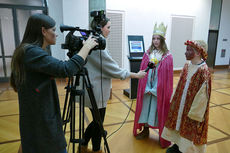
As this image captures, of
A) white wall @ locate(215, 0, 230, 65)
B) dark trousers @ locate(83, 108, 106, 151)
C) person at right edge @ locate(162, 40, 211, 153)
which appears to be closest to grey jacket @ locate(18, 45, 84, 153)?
dark trousers @ locate(83, 108, 106, 151)

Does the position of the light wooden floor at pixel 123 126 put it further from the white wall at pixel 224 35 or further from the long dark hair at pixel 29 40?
the white wall at pixel 224 35

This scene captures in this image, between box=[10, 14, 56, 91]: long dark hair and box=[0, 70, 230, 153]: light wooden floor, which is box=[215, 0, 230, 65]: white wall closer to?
box=[0, 70, 230, 153]: light wooden floor

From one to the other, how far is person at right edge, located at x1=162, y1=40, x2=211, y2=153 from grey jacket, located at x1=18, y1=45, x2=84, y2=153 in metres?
1.17

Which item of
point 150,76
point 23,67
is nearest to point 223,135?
point 150,76

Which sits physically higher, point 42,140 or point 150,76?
point 150,76

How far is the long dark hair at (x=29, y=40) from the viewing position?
0.91 m

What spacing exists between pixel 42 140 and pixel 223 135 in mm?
2536

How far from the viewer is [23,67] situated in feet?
3.02

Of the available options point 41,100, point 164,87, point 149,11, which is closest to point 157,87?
point 164,87

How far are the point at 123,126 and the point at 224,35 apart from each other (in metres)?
7.43

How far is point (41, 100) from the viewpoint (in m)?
0.97

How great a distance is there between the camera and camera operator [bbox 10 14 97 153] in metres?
0.90

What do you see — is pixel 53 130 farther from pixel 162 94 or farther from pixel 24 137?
pixel 162 94

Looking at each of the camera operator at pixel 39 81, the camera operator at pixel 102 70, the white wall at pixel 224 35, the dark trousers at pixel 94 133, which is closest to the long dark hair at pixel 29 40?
the camera operator at pixel 39 81
